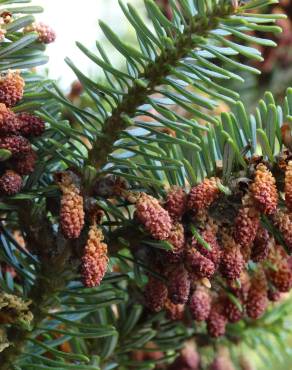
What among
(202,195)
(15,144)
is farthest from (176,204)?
(15,144)

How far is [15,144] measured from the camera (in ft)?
1.38

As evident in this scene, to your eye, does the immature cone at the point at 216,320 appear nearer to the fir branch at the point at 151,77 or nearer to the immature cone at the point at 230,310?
the immature cone at the point at 230,310

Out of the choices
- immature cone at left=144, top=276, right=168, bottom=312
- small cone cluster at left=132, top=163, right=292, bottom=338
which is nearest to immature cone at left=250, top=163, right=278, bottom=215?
small cone cluster at left=132, top=163, right=292, bottom=338

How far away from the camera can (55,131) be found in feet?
1.50

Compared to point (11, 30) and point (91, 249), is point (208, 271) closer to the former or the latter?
point (91, 249)

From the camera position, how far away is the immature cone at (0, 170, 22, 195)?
424 mm

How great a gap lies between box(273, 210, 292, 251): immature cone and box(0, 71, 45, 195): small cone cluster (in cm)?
18

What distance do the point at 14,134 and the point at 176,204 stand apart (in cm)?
12

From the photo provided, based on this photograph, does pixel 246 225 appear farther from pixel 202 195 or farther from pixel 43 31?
pixel 43 31

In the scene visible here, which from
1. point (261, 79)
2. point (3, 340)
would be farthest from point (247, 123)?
point (261, 79)

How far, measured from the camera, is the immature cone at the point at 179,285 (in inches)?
18.1

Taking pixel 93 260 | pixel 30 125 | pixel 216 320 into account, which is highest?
pixel 30 125

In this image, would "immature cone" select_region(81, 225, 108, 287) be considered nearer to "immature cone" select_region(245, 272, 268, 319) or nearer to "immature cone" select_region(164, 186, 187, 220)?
"immature cone" select_region(164, 186, 187, 220)

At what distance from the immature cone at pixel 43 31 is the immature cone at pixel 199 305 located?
244 mm
